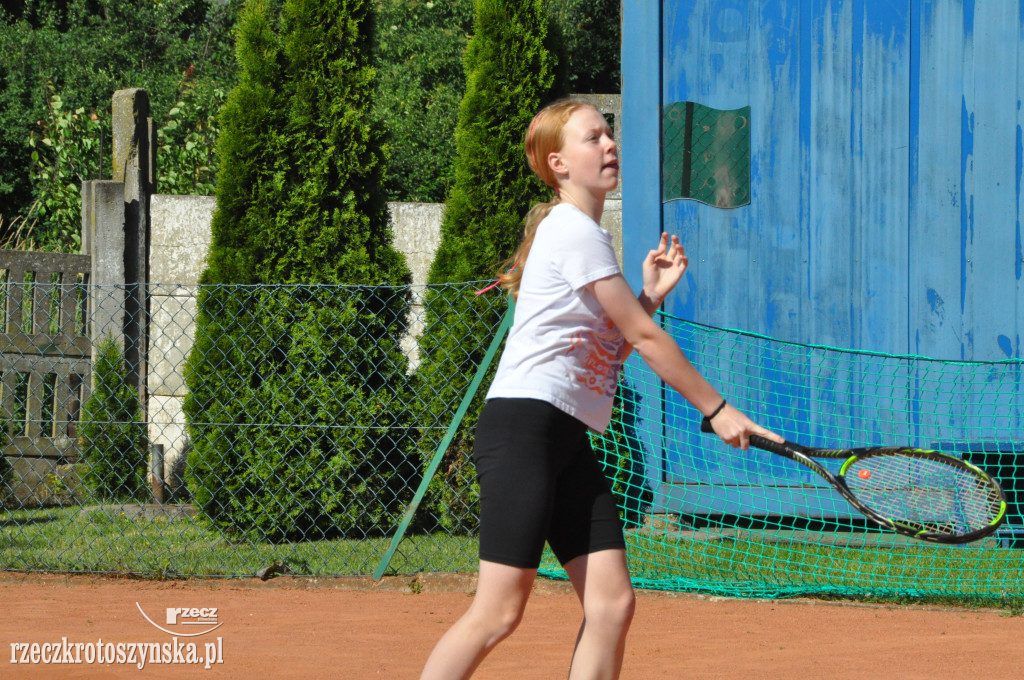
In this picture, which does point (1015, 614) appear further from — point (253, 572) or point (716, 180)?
point (253, 572)

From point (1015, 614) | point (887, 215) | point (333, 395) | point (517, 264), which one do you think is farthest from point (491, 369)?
point (517, 264)

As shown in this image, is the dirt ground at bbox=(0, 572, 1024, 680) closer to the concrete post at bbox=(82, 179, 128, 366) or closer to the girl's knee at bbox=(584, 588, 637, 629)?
the girl's knee at bbox=(584, 588, 637, 629)

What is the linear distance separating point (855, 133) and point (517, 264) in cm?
406

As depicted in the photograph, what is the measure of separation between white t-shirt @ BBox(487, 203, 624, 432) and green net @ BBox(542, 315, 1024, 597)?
3.23 m

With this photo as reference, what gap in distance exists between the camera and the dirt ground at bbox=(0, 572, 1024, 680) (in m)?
3.76

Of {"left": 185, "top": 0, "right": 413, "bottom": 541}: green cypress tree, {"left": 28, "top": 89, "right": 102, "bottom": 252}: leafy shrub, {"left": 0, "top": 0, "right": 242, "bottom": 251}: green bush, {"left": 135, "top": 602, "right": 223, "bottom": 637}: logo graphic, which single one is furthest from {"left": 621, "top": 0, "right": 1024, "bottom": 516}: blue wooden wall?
{"left": 28, "top": 89, "right": 102, "bottom": 252}: leafy shrub

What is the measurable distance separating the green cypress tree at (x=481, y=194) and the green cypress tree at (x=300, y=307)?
25 cm

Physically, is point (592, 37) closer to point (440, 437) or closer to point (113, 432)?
point (440, 437)

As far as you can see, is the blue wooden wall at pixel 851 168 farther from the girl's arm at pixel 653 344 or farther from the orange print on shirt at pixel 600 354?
the girl's arm at pixel 653 344

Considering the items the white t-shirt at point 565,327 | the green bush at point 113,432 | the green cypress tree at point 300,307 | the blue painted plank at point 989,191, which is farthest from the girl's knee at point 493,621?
the green bush at point 113,432

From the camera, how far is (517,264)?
261 centimetres

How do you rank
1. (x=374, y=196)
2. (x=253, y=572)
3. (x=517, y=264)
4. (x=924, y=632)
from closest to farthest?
(x=517, y=264) < (x=924, y=632) < (x=253, y=572) < (x=374, y=196)

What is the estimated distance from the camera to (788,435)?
5941 millimetres

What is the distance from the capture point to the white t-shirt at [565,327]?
231cm
